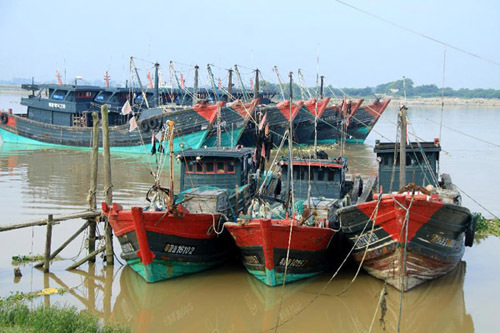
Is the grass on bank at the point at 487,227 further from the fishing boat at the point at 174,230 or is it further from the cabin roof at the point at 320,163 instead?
the fishing boat at the point at 174,230

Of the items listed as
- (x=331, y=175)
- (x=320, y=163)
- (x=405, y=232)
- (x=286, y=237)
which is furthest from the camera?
(x=331, y=175)

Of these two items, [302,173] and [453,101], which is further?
[453,101]

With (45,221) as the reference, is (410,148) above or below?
above

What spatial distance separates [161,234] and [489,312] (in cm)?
839

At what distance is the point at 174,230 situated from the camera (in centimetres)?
1616

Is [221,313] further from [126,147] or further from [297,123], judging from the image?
[297,123]

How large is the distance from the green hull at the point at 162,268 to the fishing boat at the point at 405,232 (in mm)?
4336

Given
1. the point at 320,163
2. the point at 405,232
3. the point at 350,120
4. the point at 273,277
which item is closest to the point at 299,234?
the point at 273,277

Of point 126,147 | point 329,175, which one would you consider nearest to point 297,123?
point 126,147

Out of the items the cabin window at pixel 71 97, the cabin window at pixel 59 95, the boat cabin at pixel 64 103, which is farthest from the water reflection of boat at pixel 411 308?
the cabin window at pixel 59 95

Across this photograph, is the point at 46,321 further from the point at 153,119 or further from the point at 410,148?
the point at 153,119

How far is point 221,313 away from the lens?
15.3 m

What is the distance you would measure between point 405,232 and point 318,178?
16.6 ft

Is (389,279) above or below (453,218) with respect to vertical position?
below
